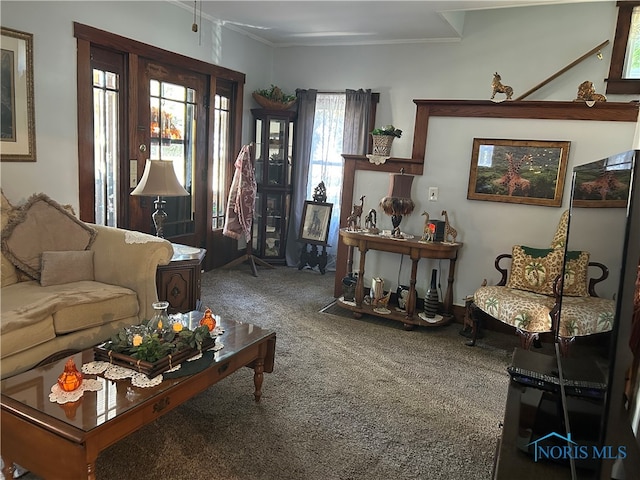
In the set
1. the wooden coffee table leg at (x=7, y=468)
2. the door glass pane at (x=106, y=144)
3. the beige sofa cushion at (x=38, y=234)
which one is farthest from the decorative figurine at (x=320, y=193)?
the wooden coffee table leg at (x=7, y=468)

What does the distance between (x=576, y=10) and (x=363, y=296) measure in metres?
3.33

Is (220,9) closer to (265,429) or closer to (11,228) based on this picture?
(11,228)

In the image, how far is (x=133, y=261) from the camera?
3000mm

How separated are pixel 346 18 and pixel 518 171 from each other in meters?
2.19

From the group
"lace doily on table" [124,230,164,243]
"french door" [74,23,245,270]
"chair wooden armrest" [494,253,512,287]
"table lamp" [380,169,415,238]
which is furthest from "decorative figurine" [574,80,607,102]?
"french door" [74,23,245,270]

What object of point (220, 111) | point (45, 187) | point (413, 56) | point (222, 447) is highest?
point (413, 56)

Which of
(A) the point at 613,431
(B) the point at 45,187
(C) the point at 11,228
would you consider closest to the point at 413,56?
(B) the point at 45,187

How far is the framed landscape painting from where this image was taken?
146 inches

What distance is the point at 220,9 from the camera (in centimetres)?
452

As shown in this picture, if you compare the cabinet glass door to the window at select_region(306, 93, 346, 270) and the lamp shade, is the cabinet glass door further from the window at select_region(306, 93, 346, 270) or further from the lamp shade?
the lamp shade

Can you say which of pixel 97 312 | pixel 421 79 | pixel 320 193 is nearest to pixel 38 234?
pixel 97 312

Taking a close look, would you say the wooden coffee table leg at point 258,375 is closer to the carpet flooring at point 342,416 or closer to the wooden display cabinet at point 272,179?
the carpet flooring at point 342,416

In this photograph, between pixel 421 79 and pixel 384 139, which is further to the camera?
pixel 421 79

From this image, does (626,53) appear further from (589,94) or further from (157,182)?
(157,182)
